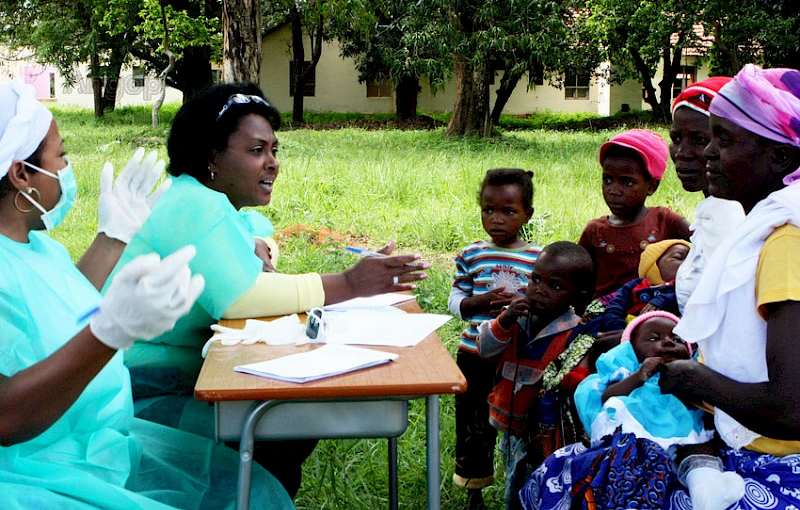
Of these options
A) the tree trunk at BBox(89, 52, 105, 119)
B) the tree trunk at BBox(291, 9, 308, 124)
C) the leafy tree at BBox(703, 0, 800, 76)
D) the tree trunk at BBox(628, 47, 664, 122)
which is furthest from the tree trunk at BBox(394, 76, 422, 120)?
the leafy tree at BBox(703, 0, 800, 76)

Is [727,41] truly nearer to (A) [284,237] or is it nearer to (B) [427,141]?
(B) [427,141]

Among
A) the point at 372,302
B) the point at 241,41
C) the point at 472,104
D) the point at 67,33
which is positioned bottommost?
the point at 372,302

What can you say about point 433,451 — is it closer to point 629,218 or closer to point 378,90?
point 629,218

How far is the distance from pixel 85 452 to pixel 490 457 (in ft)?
5.77

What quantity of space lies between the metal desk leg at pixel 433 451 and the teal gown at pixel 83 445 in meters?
0.43

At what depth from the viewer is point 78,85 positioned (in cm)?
3309

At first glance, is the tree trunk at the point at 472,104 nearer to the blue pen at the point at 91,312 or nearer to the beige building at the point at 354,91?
the blue pen at the point at 91,312

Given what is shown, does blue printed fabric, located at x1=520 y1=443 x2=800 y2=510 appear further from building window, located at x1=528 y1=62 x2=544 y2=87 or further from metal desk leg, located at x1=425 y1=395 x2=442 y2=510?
building window, located at x1=528 y1=62 x2=544 y2=87

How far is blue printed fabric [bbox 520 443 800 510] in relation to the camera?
74.9 inches

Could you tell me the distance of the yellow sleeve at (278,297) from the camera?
2.66 metres

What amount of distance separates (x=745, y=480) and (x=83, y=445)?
1.56 metres

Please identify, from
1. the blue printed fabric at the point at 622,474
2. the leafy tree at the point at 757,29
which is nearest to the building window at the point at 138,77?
the leafy tree at the point at 757,29

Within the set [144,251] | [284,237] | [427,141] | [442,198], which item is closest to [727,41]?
[427,141]

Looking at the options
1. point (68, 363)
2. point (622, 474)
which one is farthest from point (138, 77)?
point (622, 474)
